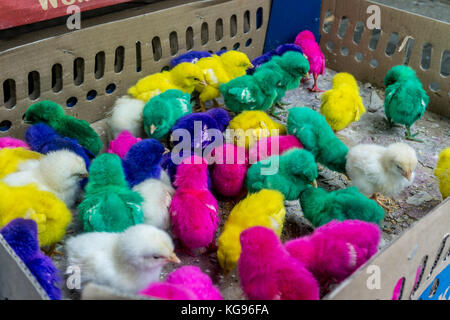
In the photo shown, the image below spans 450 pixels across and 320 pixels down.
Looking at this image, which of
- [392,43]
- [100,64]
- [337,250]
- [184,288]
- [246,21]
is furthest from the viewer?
[392,43]

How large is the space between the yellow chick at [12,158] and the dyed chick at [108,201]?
0.67ft

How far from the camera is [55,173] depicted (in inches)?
46.3

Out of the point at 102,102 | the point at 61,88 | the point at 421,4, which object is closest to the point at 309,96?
the point at 102,102

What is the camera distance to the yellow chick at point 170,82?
5.25 ft

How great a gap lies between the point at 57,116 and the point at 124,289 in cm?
65

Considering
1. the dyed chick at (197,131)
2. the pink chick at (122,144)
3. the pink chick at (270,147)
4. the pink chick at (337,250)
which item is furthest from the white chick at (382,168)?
the pink chick at (122,144)

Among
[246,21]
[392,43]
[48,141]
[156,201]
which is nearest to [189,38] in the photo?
[246,21]

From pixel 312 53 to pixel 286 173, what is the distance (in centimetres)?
82

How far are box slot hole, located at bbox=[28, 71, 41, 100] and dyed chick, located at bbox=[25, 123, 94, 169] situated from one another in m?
0.14

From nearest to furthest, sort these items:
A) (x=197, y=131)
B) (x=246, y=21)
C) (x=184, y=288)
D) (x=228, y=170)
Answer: (x=184, y=288) < (x=228, y=170) < (x=197, y=131) < (x=246, y=21)

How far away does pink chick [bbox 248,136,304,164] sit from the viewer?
141cm

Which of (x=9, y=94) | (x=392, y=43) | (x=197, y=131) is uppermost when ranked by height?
(x=9, y=94)

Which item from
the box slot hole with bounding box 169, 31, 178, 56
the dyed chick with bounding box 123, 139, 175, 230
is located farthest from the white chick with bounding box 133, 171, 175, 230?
the box slot hole with bounding box 169, 31, 178, 56

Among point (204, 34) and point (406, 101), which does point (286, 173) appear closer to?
point (406, 101)
